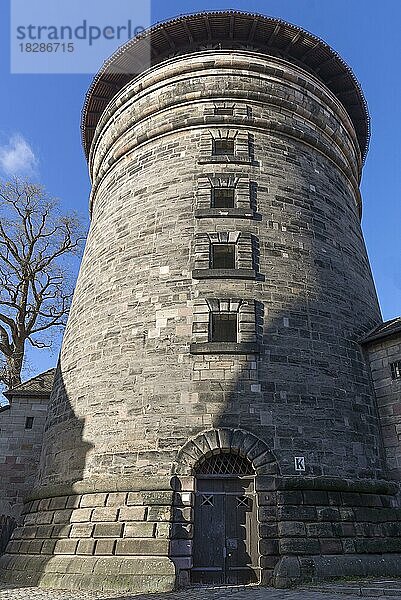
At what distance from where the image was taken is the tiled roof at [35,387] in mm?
13922

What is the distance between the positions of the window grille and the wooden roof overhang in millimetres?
11776

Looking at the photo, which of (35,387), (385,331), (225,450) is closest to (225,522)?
(225,450)

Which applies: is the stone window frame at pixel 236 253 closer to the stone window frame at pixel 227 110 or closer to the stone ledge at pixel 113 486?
the stone window frame at pixel 227 110

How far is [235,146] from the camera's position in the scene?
13.0 meters

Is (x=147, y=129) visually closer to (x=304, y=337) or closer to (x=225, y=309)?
(x=225, y=309)

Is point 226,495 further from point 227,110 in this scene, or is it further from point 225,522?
point 227,110

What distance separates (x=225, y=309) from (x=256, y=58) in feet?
26.2

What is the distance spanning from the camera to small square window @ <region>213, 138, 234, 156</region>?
1319cm

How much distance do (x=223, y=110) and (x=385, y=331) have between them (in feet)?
23.7

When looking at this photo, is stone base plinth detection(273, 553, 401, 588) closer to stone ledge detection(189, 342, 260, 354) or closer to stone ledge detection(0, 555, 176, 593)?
stone ledge detection(0, 555, 176, 593)

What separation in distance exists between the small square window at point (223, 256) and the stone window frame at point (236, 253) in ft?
0.46

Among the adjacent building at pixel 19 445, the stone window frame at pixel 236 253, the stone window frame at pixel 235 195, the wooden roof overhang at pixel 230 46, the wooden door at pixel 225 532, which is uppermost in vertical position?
the wooden roof overhang at pixel 230 46

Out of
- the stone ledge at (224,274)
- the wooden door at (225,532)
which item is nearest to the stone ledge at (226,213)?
the stone ledge at (224,274)

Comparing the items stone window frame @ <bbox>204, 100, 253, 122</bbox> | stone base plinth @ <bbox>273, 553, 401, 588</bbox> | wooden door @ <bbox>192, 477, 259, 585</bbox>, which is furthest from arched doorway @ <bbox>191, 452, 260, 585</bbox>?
stone window frame @ <bbox>204, 100, 253, 122</bbox>
